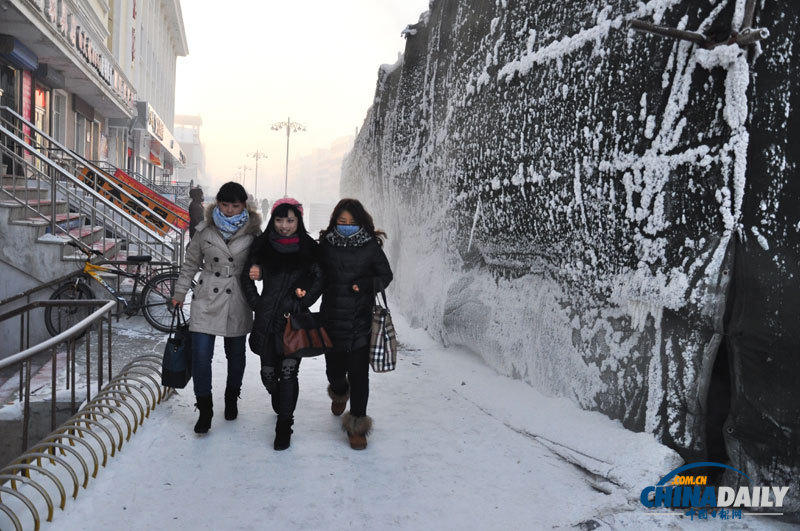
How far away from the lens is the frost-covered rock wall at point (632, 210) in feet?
9.11

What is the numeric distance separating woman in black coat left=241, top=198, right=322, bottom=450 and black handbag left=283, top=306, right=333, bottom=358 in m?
0.05

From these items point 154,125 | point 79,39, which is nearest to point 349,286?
point 79,39

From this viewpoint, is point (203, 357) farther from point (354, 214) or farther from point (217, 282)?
point (354, 214)

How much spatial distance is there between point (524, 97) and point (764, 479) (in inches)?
124

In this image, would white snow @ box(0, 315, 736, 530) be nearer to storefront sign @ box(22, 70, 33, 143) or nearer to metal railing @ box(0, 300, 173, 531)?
metal railing @ box(0, 300, 173, 531)

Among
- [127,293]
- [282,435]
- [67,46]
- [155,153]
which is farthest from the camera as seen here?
[155,153]

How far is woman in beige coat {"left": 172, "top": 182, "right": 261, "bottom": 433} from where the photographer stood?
12.5 ft

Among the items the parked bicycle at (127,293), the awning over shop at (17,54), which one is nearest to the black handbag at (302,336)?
the parked bicycle at (127,293)

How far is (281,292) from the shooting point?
146 inches

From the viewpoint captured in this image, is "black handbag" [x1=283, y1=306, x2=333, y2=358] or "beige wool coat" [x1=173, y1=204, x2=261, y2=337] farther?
"beige wool coat" [x1=173, y1=204, x2=261, y2=337]

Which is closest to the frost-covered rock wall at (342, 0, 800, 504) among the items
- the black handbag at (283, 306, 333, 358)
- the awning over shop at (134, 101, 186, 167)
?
the black handbag at (283, 306, 333, 358)

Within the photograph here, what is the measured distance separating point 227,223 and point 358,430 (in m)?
1.53

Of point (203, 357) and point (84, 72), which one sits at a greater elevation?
point (84, 72)

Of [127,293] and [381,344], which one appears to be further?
[127,293]
